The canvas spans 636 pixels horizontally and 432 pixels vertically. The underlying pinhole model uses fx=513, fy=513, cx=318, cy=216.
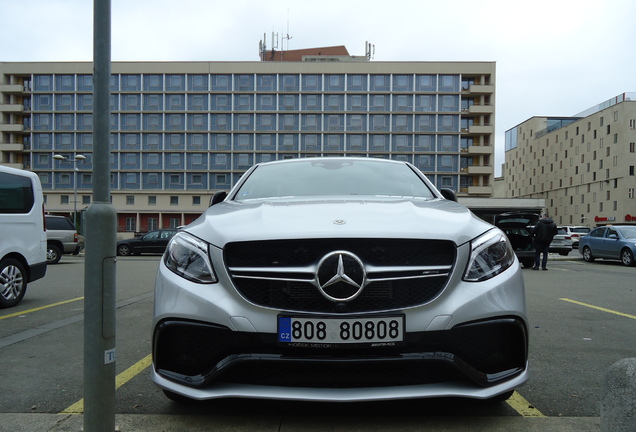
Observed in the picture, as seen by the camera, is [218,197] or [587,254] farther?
[587,254]

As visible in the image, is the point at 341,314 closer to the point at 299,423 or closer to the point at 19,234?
the point at 299,423

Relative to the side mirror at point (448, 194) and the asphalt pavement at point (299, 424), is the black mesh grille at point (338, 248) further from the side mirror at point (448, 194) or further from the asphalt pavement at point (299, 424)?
the side mirror at point (448, 194)

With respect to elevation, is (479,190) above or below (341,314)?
above

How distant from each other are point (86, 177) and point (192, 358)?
66.9 m

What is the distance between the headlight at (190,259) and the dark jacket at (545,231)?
1318 cm

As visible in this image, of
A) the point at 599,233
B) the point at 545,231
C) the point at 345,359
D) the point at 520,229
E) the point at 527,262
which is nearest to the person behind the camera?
the point at 345,359

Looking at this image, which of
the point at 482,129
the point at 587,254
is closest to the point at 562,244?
the point at 587,254

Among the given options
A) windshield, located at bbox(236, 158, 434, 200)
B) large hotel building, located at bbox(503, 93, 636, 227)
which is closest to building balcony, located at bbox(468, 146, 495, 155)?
large hotel building, located at bbox(503, 93, 636, 227)

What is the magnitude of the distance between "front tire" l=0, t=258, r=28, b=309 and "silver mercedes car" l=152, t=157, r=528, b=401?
17.2 feet

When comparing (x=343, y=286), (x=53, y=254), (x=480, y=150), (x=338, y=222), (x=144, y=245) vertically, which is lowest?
(x=144, y=245)

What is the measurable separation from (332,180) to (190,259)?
5.46 ft

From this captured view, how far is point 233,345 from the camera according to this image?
90.7 inches

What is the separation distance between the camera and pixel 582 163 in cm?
7481

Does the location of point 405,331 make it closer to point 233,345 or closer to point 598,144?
point 233,345
